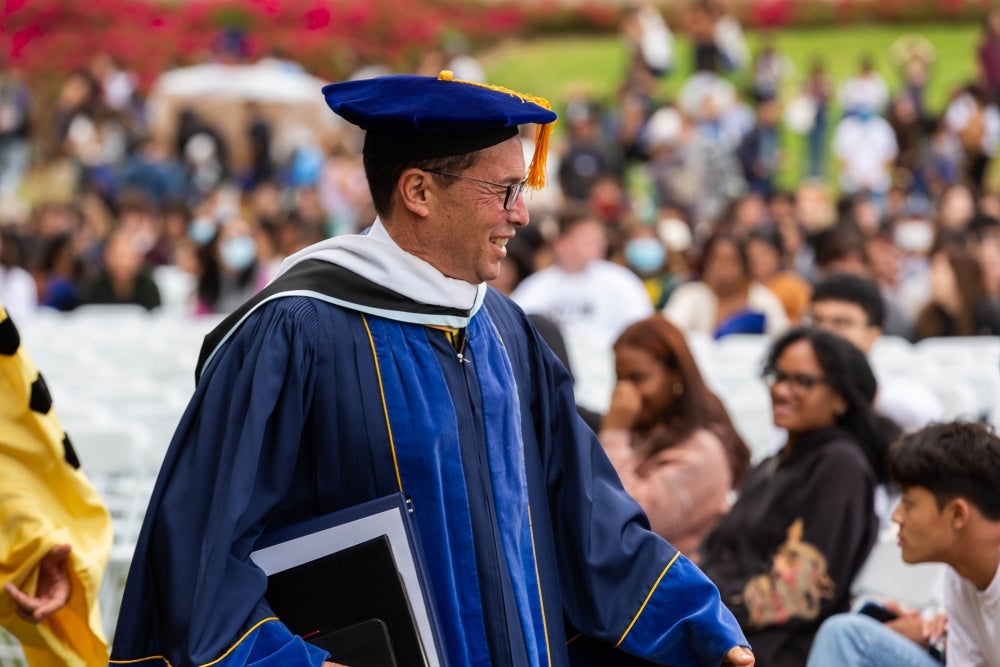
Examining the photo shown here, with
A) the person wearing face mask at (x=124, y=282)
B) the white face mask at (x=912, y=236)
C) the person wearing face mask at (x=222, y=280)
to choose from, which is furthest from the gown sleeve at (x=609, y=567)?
the white face mask at (x=912, y=236)

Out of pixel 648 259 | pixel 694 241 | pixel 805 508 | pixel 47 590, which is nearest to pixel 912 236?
pixel 694 241

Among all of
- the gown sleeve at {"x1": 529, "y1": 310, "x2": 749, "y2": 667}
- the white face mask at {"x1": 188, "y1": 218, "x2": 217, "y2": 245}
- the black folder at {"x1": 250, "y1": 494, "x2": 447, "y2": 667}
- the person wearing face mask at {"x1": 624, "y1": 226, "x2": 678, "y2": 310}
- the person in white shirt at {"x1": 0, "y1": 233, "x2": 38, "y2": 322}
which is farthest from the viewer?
the white face mask at {"x1": 188, "y1": 218, "x2": 217, "y2": 245}

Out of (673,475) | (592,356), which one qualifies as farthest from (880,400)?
(592,356)

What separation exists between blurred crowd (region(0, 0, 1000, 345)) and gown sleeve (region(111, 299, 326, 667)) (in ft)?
19.3

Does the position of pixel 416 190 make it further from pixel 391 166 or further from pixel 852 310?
pixel 852 310

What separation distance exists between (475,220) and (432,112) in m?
0.22

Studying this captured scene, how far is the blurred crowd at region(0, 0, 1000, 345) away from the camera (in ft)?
30.0

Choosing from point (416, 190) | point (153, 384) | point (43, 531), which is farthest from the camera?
point (153, 384)

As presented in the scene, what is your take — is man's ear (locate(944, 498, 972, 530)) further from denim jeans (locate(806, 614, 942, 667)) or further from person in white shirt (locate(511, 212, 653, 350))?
person in white shirt (locate(511, 212, 653, 350))

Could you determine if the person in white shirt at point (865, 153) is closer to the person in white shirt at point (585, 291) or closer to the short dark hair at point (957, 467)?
the person in white shirt at point (585, 291)

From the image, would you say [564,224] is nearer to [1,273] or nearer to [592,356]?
[592,356]

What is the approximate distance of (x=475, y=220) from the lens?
287 cm

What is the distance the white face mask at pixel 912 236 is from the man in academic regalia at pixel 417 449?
10.2m

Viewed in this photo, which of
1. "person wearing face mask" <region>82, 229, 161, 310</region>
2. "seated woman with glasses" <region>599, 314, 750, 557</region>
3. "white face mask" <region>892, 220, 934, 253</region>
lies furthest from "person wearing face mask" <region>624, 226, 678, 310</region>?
"seated woman with glasses" <region>599, 314, 750, 557</region>
